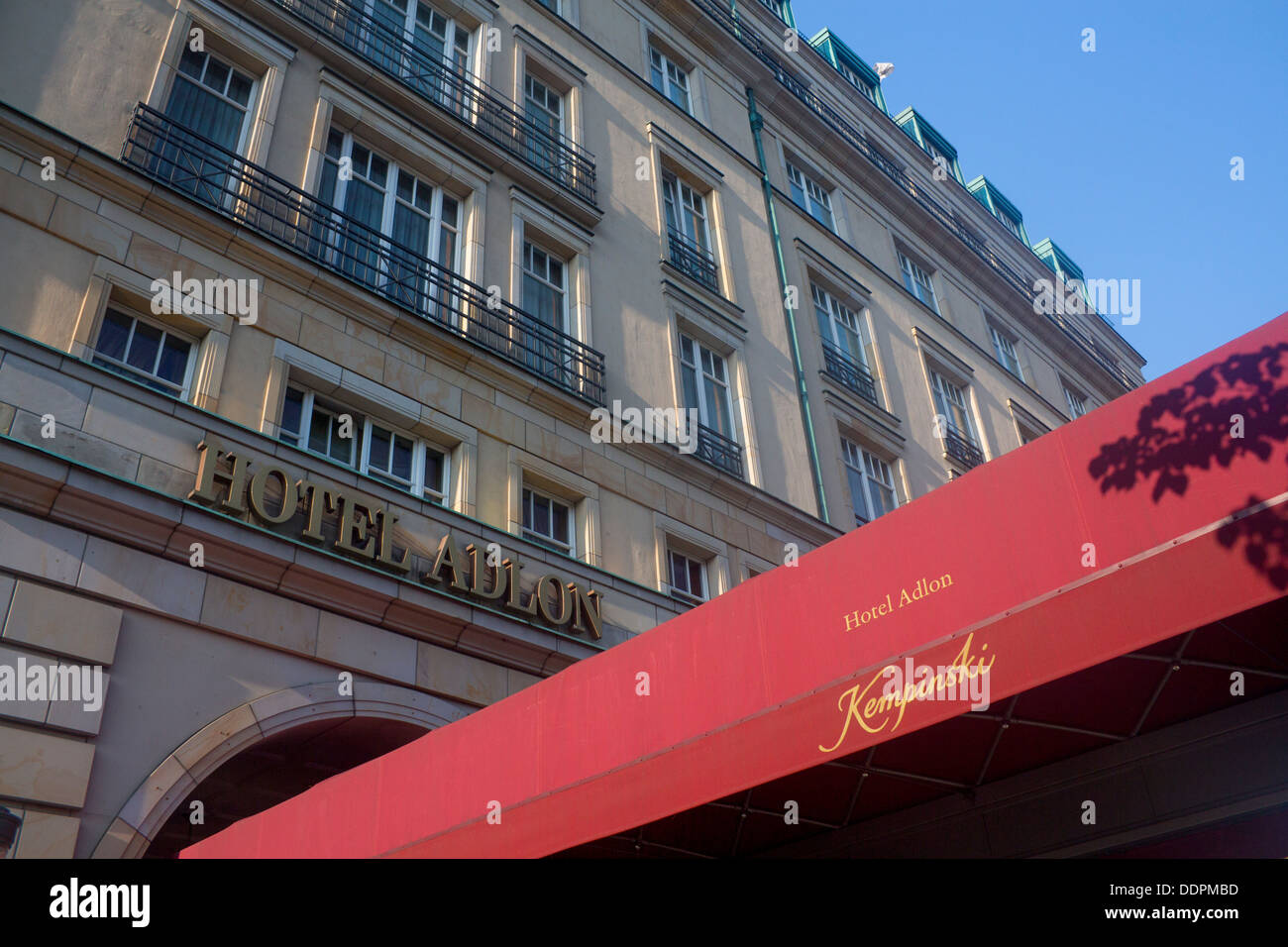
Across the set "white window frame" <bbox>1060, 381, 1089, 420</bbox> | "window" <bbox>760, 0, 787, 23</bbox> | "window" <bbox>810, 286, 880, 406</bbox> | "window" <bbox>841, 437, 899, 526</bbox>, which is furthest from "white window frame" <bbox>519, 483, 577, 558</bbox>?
"white window frame" <bbox>1060, 381, 1089, 420</bbox>

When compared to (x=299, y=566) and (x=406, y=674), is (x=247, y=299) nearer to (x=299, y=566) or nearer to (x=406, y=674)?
(x=299, y=566)

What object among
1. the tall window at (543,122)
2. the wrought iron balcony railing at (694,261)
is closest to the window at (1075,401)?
the wrought iron balcony railing at (694,261)

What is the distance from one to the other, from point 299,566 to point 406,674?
167cm

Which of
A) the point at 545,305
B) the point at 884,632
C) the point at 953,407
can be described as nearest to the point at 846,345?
the point at 953,407

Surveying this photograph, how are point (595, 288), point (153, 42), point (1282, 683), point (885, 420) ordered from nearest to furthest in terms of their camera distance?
point (1282, 683) → point (153, 42) → point (595, 288) → point (885, 420)

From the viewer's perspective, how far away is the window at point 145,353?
1076 cm

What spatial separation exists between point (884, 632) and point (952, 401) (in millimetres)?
20837

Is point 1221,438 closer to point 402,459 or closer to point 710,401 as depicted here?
point 402,459

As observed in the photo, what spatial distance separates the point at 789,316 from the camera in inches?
821

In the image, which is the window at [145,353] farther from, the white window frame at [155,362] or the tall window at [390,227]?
the tall window at [390,227]

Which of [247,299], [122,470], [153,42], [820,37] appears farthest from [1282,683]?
[820,37]

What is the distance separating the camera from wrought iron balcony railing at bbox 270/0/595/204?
1525 cm

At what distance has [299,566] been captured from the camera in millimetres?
10438

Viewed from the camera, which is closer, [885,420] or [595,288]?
[595,288]
